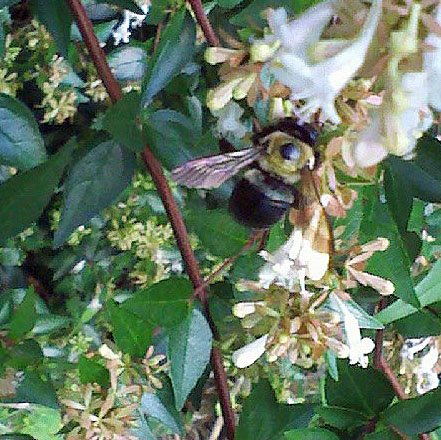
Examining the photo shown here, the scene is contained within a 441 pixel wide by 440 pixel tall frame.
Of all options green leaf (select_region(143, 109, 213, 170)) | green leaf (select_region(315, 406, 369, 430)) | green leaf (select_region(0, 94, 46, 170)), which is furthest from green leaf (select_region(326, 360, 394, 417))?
green leaf (select_region(0, 94, 46, 170))

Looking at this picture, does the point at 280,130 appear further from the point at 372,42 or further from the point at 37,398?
the point at 37,398

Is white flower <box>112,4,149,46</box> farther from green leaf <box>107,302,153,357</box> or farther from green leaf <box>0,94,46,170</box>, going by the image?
green leaf <box>107,302,153,357</box>

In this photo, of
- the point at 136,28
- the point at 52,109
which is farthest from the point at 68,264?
the point at 136,28

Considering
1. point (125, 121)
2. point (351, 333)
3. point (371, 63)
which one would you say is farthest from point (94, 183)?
point (371, 63)

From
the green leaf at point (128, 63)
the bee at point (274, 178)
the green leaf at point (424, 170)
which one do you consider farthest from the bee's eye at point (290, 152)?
the green leaf at point (128, 63)

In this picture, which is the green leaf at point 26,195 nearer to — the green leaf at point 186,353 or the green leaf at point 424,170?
the green leaf at point 186,353
